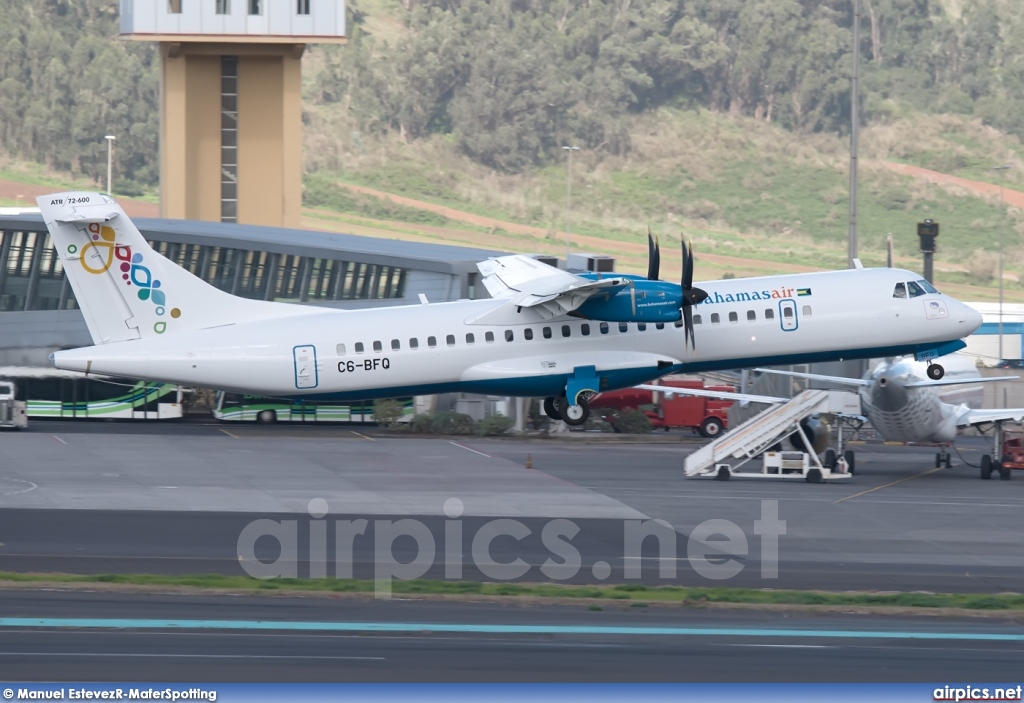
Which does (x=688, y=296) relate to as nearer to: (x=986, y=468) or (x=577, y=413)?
(x=577, y=413)

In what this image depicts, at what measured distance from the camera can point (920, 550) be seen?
29828 millimetres

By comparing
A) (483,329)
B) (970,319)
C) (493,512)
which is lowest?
(493,512)

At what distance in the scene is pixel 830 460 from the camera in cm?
4159

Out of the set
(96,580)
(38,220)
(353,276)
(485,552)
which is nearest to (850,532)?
(485,552)

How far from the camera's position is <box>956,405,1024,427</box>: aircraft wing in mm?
41594

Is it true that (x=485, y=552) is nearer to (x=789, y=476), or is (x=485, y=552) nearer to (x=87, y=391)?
(x=789, y=476)

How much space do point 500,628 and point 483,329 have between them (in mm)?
22384

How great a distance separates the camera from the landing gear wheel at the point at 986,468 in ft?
137

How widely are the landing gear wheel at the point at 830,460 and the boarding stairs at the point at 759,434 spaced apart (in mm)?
1180

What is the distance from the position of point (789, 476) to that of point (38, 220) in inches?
1313

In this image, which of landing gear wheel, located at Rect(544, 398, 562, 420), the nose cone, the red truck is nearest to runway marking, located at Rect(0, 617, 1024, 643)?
landing gear wheel, located at Rect(544, 398, 562, 420)

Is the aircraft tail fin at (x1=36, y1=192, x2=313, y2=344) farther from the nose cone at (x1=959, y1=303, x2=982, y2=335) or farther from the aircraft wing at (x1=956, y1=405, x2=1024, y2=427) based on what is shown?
the nose cone at (x1=959, y1=303, x2=982, y2=335)

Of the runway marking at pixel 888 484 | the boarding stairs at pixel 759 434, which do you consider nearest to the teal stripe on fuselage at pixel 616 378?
the boarding stairs at pixel 759 434

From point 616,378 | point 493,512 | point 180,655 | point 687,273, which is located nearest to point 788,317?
point 687,273
